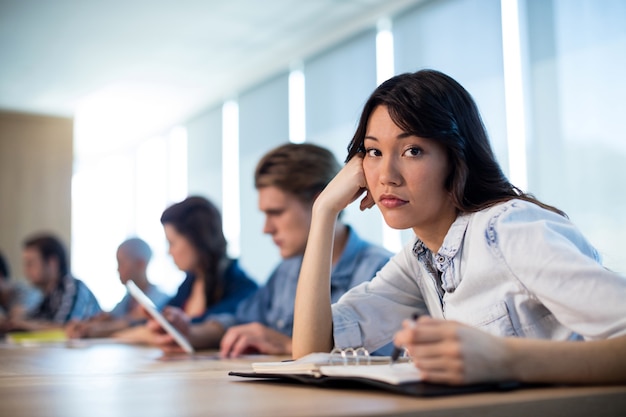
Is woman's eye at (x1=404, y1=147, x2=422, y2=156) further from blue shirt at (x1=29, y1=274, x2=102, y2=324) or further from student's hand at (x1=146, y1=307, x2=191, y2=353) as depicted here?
blue shirt at (x1=29, y1=274, x2=102, y2=324)

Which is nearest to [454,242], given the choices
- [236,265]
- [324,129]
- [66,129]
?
[236,265]

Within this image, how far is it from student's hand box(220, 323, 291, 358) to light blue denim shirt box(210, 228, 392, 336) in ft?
0.66

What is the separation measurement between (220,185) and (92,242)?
383 centimetres

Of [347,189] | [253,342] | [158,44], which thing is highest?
[158,44]

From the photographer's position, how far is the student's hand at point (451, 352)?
825mm

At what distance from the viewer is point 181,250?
10.3ft

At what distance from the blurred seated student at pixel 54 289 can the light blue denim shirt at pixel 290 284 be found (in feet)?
5.75

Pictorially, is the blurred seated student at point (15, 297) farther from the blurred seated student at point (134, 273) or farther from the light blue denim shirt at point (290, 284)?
the light blue denim shirt at point (290, 284)

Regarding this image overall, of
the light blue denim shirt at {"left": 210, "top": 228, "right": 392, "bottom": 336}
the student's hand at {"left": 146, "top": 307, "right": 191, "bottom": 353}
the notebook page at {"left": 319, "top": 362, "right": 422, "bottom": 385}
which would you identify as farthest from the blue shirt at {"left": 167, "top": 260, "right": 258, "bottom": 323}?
the notebook page at {"left": 319, "top": 362, "right": 422, "bottom": 385}

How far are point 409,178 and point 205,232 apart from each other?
200 centimetres

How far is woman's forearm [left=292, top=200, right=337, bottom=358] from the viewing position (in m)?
1.46

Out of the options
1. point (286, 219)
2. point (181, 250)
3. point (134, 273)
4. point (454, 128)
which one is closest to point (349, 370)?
point (454, 128)

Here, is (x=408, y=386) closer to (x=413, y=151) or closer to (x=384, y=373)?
(x=384, y=373)

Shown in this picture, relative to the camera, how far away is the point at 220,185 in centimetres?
734
